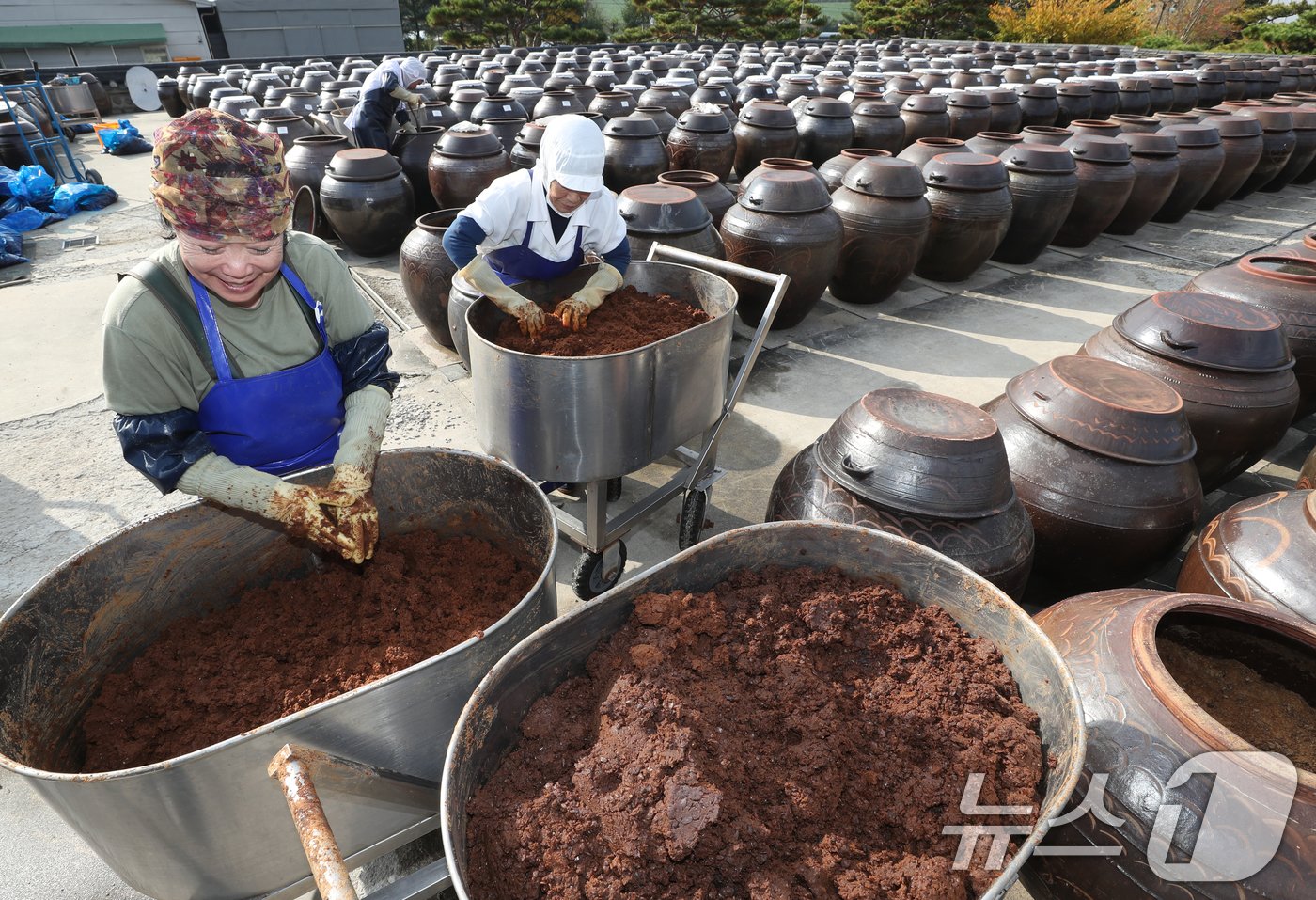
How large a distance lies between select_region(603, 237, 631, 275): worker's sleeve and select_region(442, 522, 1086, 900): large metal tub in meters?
1.98

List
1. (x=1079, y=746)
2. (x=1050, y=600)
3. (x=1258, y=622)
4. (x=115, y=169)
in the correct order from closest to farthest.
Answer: (x=1079, y=746), (x=1258, y=622), (x=1050, y=600), (x=115, y=169)

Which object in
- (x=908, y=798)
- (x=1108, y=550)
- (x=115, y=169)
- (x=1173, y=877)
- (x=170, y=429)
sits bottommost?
(x=115, y=169)

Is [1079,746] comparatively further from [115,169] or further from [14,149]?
[115,169]

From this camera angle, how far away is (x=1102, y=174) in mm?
7281

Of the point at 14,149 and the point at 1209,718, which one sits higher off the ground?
the point at 1209,718

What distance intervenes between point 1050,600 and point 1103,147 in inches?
250

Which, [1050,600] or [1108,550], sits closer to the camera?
[1108,550]

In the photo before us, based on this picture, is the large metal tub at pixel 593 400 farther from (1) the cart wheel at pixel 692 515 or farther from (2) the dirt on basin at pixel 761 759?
(2) the dirt on basin at pixel 761 759

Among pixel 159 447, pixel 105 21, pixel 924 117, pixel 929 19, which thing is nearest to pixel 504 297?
pixel 159 447

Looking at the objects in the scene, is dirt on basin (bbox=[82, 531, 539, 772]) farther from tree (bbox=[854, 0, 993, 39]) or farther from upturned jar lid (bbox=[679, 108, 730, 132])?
tree (bbox=[854, 0, 993, 39])

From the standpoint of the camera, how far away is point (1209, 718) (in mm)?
1474

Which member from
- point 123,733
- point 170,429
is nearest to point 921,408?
point 170,429

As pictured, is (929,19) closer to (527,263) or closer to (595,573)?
(527,263)

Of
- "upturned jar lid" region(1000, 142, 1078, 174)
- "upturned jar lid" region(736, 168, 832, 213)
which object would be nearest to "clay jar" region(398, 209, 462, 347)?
"upturned jar lid" region(736, 168, 832, 213)
